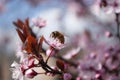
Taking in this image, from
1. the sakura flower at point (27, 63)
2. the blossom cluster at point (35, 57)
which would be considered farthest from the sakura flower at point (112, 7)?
the sakura flower at point (27, 63)

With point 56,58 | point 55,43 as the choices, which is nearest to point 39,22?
point 56,58

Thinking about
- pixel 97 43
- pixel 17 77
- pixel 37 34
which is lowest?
pixel 97 43

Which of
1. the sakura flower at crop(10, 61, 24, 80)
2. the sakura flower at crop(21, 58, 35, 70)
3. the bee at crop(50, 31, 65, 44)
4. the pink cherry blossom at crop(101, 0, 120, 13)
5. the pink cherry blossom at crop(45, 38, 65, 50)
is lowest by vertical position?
the sakura flower at crop(10, 61, 24, 80)

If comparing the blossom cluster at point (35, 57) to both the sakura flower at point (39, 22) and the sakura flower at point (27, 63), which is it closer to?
the sakura flower at point (27, 63)

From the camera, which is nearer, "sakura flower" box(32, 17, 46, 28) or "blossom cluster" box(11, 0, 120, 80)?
"blossom cluster" box(11, 0, 120, 80)

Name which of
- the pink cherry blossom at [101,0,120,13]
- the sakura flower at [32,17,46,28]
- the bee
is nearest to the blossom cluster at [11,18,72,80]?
the bee

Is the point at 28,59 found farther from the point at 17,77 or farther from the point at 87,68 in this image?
the point at 87,68

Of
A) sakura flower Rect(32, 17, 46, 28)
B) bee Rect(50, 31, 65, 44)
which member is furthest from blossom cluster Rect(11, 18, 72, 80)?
sakura flower Rect(32, 17, 46, 28)

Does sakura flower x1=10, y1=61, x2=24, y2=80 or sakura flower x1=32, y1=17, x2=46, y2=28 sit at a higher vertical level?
sakura flower x1=32, y1=17, x2=46, y2=28

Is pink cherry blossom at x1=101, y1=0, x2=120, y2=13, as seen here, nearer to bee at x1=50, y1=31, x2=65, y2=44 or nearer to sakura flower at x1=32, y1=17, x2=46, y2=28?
sakura flower at x1=32, y1=17, x2=46, y2=28

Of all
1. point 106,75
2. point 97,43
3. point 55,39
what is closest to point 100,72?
point 106,75

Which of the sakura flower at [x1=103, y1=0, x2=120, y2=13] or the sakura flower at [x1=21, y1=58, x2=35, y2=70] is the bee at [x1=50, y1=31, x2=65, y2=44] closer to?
the sakura flower at [x1=21, y1=58, x2=35, y2=70]
